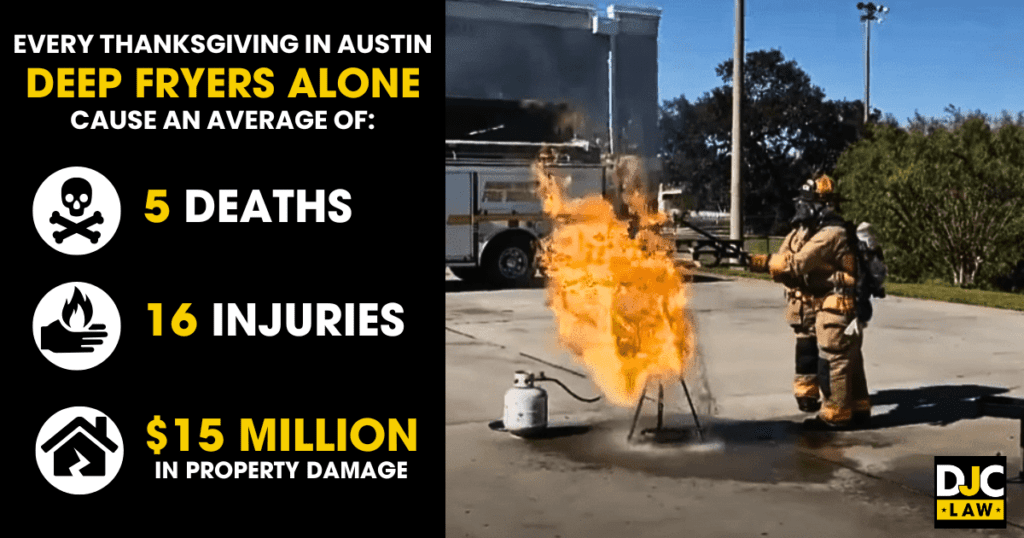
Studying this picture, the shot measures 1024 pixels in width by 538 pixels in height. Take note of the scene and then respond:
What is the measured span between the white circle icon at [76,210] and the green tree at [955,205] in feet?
52.4

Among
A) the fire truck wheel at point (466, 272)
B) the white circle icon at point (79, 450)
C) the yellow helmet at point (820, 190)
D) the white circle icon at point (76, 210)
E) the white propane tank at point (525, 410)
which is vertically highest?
the yellow helmet at point (820, 190)

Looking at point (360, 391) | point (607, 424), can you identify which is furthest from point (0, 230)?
point (607, 424)

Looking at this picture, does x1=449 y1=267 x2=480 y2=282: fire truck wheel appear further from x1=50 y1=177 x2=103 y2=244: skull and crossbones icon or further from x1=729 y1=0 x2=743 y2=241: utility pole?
x1=50 y1=177 x2=103 y2=244: skull and crossbones icon

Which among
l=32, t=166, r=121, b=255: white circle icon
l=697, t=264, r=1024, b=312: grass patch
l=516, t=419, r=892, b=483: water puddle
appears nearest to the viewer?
l=32, t=166, r=121, b=255: white circle icon

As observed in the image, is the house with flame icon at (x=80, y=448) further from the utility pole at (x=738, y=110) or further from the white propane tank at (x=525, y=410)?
the utility pole at (x=738, y=110)

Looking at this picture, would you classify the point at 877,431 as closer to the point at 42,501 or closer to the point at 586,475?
the point at 586,475

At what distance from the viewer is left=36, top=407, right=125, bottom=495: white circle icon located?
12.3ft

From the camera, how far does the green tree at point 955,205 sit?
1855cm

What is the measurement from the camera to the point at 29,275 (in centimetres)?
368

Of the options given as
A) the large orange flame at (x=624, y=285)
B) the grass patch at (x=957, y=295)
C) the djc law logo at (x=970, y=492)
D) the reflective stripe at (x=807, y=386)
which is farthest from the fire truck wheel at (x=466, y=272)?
the djc law logo at (x=970, y=492)

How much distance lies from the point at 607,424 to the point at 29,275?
4826mm

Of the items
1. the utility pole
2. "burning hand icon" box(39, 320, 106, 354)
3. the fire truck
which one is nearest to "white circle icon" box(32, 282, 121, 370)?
"burning hand icon" box(39, 320, 106, 354)

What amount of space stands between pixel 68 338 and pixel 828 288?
5222 millimetres

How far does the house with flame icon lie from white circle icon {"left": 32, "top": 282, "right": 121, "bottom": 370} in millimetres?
205
